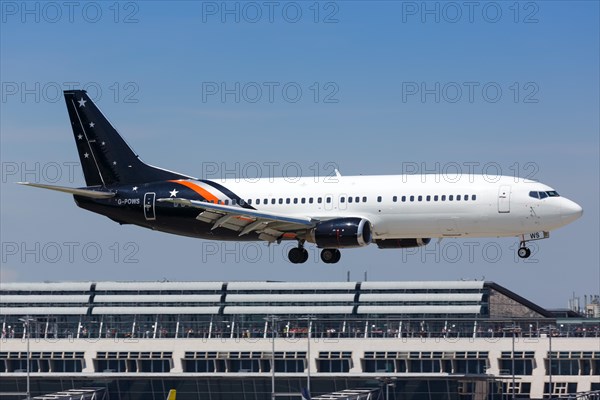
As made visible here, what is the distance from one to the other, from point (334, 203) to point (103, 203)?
17.8 meters

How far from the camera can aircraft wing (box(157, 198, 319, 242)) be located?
277 feet

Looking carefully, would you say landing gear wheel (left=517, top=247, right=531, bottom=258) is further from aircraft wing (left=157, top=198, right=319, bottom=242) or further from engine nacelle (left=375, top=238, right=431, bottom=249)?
aircraft wing (left=157, top=198, right=319, bottom=242)

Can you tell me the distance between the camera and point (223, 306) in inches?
6486

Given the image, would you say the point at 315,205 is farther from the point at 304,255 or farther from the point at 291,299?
the point at 291,299

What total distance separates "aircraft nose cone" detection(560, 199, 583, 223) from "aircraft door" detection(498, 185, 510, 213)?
3.62m

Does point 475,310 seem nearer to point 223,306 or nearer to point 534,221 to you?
point 223,306

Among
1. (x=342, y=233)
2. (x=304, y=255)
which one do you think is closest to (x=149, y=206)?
(x=304, y=255)

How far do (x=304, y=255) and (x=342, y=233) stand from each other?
20.0 feet

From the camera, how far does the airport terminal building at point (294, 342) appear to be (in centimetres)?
12875

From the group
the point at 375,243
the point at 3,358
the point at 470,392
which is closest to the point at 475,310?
the point at 470,392

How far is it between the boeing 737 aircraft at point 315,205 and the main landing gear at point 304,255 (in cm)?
7

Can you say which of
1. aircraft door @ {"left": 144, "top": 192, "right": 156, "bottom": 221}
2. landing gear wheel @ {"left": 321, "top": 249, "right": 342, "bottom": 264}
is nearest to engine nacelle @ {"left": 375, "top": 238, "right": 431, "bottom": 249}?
landing gear wheel @ {"left": 321, "top": 249, "right": 342, "bottom": 264}

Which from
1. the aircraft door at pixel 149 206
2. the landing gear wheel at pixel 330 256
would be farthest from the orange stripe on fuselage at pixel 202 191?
the landing gear wheel at pixel 330 256

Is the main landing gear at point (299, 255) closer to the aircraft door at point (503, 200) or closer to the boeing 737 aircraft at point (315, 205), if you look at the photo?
the boeing 737 aircraft at point (315, 205)
